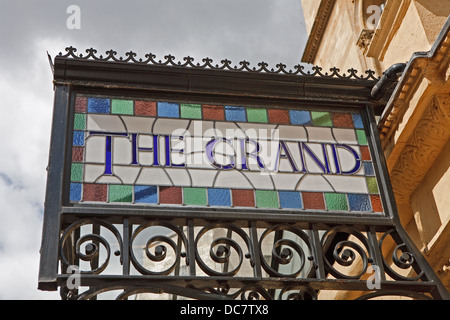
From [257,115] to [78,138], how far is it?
5.46ft

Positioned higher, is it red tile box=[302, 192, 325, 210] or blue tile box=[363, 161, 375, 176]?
blue tile box=[363, 161, 375, 176]

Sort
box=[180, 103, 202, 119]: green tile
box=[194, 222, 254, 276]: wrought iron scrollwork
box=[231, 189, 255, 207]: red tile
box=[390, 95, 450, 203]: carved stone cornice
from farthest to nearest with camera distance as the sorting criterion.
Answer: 1. box=[180, 103, 202, 119]: green tile
2. box=[390, 95, 450, 203]: carved stone cornice
3. box=[231, 189, 255, 207]: red tile
4. box=[194, 222, 254, 276]: wrought iron scrollwork

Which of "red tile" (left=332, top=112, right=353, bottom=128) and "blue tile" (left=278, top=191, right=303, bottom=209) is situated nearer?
"blue tile" (left=278, top=191, right=303, bottom=209)

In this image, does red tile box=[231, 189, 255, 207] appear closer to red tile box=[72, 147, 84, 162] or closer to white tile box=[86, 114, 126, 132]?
white tile box=[86, 114, 126, 132]

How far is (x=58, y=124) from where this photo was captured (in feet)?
19.3

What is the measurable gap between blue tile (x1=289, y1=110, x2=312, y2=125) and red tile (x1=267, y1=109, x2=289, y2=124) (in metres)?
0.06

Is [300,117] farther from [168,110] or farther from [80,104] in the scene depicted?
[80,104]

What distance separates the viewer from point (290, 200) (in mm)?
5844

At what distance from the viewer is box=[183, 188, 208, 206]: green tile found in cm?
565

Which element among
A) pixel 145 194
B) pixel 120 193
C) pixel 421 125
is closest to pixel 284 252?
pixel 145 194

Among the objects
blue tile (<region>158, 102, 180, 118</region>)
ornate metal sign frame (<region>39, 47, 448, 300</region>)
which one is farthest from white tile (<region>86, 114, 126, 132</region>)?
blue tile (<region>158, 102, 180, 118</region>)

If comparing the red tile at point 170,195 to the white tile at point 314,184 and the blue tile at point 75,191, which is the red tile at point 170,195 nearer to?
the blue tile at point 75,191

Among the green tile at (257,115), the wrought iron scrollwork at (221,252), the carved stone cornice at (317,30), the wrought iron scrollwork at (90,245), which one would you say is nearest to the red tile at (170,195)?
the wrought iron scrollwork at (221,252)

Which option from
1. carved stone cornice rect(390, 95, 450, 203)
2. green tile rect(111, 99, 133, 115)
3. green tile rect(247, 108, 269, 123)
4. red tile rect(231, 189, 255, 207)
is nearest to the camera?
red tile rect(231, 189, 255, 207)
